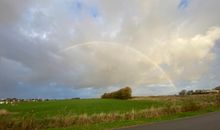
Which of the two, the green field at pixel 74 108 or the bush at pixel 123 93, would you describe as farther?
the bush at pixel 123 93

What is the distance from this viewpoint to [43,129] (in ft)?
72.1

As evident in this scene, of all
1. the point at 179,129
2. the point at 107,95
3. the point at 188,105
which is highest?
the point at 107,95

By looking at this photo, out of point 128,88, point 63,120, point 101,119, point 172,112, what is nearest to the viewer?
point 63,120

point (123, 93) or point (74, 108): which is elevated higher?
point (123, 93)

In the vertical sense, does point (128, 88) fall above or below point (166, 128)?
above

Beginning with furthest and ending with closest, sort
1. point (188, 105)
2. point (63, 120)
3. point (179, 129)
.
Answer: point (188, 105) → point (63, 120) → point (179, 129)

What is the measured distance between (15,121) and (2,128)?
4.45 feet

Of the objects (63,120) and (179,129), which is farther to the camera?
(63,120)

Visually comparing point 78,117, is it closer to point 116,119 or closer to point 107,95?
point 116,119

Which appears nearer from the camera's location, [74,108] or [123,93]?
[74,108]

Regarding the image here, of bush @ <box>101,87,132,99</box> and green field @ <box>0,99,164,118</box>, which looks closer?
green field @ <box>0,99,164,118</box>

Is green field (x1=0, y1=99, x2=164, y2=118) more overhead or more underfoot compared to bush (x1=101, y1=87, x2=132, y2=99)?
more underfoot

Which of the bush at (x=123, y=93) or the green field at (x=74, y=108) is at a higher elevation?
the bush at (x=123, y=93)

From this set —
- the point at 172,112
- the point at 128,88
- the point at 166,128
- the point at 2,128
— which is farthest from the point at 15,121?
the point at 128,88
